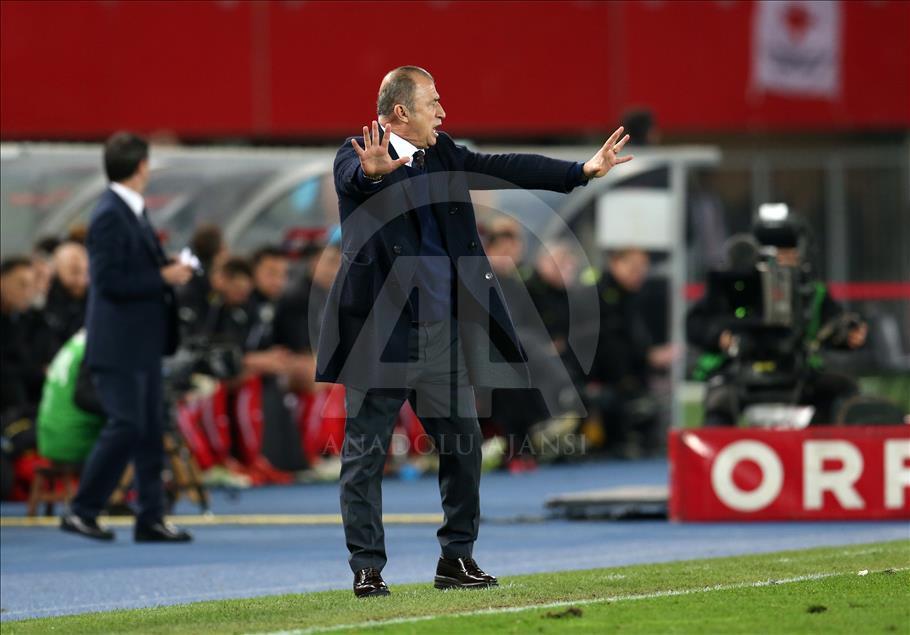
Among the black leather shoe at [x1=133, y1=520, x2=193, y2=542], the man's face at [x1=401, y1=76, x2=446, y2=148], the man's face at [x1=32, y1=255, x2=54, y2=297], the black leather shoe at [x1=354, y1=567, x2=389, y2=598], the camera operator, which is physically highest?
the man's face at [x1=401, y1=76, x2=446, y2=148]

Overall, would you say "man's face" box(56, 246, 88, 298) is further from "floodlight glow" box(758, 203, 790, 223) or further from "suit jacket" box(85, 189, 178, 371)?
"floodlight glow" box(758, 203, 790, 223)

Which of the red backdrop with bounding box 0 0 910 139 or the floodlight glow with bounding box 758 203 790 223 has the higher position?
the red backdrop with bounding box 0 0 910 139

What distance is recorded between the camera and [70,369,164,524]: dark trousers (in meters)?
10.9

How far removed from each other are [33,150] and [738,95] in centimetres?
1612

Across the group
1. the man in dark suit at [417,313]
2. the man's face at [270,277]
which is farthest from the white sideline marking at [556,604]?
the man's face at [270,277]

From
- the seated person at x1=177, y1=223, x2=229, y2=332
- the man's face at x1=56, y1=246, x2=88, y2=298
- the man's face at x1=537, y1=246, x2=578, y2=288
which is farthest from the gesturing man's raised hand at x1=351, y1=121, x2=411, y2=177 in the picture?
the man's face at x1=537, y1=246, x2=578, y2=288

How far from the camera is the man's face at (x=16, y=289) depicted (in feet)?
45.5

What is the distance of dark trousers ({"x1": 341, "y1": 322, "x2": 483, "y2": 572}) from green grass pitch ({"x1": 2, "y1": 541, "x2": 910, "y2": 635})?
265 mm

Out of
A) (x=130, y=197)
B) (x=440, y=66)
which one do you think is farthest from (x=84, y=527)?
(x=440, y=66)

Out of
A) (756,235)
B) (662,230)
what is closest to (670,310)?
(662,230)

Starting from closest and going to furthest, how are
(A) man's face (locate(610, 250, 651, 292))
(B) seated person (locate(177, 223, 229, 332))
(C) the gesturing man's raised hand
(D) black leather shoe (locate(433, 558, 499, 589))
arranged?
(C) the gesturing man's raised hand
(D) black leather shoe (locate(433, 558, 499, 589))
(B) seated person (locate(177, 223, 229, 332))
(A) man's face (locate(610, 250, 651, 292))

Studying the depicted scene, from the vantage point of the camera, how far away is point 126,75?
1022 inches

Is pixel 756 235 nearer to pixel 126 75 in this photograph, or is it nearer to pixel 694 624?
pixel 694 624

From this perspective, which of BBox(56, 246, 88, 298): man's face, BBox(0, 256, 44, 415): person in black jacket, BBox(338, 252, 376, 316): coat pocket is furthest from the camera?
BBox(56, 246, 88, 298): man's face
